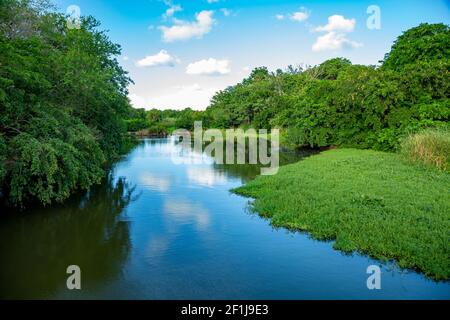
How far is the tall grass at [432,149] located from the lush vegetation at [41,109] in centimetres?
1576

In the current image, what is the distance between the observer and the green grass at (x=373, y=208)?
8602 mm

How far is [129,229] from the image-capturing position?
11.7 meters

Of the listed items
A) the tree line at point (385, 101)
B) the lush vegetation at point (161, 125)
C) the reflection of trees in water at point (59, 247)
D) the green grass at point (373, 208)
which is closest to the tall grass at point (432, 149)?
the green grass at point (373, 208)

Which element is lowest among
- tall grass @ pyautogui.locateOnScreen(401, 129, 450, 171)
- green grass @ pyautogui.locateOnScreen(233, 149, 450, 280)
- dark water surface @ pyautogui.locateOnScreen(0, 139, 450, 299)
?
dark water surface @ pyautogui.locateOnScreen(0, 139, 450, 299)

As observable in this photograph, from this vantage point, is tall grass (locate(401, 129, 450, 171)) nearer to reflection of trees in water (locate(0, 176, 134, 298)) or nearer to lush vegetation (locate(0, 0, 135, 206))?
reflection of trees in water (locate(0, 176, 134, 298))

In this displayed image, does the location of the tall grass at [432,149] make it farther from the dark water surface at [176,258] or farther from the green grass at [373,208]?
the dark water surface at [176,258]

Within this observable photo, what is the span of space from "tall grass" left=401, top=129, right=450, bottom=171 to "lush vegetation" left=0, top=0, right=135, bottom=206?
51.7ft

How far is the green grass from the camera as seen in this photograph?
8.60 meters

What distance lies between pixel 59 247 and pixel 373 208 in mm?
9530

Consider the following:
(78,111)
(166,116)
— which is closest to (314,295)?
(78,111)

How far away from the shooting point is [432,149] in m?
18.1

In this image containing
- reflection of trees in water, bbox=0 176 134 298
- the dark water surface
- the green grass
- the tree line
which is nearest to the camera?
the dark water surface

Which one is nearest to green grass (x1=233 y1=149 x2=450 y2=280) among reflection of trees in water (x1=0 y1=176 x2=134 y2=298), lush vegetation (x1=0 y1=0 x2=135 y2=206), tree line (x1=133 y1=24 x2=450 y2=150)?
reflection of trees in water (x1=0 y1=176 x2=134 y2=298)

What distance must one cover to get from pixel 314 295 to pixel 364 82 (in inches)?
992
